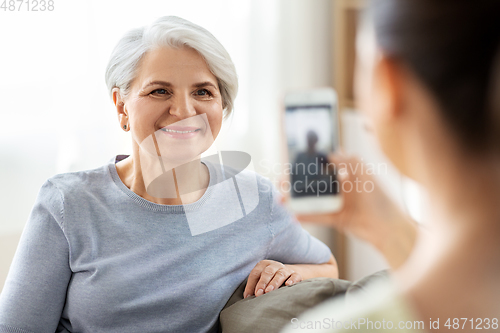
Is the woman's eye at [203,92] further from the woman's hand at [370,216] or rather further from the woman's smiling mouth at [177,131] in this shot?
the woman's hand at [370,216]

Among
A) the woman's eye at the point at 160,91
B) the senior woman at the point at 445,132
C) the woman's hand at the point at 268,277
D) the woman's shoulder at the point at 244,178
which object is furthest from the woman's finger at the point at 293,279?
the senior woman at the point at 445,132

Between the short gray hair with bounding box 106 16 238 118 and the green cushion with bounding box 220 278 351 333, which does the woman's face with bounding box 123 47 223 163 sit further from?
the green cushion with bounding box 220 278 351 333

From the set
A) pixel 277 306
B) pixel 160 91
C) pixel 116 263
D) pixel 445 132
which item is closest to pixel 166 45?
pixel 160 91

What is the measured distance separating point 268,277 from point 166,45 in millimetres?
513

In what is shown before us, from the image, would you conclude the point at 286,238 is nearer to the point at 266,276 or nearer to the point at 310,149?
the point at 266,276

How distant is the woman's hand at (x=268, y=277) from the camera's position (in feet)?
2.81

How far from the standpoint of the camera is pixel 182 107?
0.86 m

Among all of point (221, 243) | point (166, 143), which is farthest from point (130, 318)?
point (166, 143)

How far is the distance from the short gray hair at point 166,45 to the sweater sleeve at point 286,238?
28 centimetres

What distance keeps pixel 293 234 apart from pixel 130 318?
0.39 metres

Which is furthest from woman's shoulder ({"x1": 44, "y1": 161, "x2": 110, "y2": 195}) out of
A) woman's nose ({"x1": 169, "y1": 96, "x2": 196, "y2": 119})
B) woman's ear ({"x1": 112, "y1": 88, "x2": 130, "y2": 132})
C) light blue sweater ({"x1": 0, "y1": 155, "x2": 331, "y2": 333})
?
woman's nose ({"x1": 169, "y1": 96, "x2": 196, "y2": 119})

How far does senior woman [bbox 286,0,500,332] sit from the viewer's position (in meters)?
0.26

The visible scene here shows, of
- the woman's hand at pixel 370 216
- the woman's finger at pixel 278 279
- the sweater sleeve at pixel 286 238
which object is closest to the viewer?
the woman's hand at pixel 370 216

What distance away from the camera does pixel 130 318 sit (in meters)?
0.83
